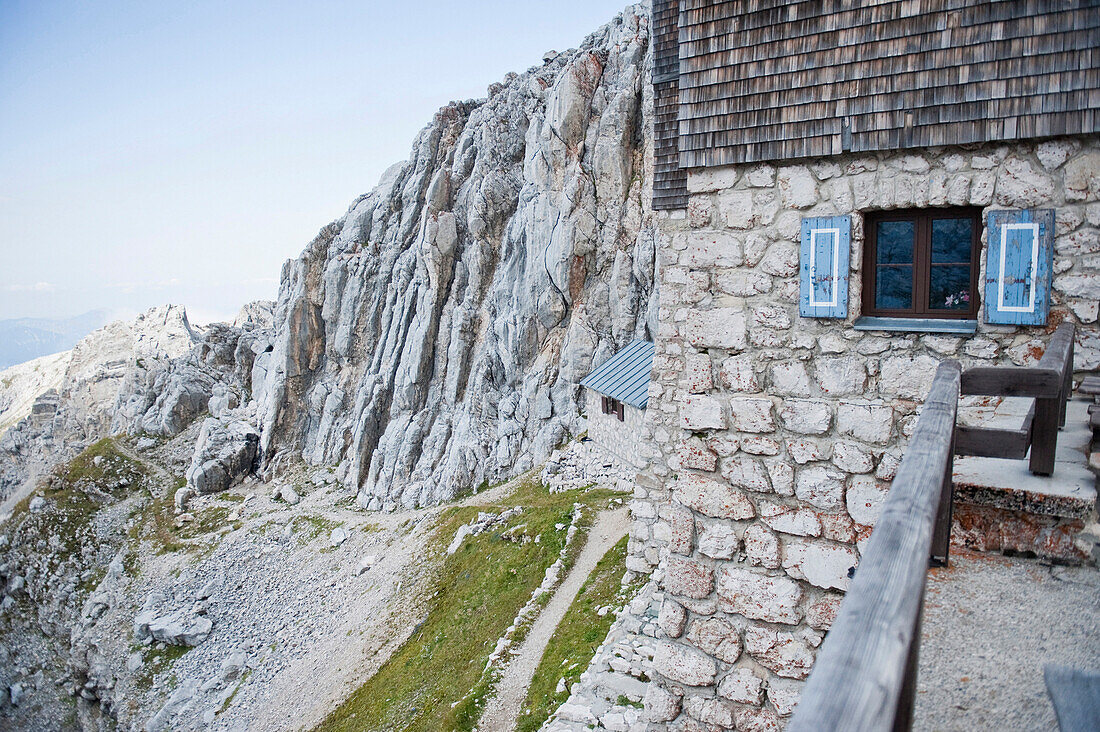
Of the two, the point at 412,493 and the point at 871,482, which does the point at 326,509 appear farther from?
the point at 871,482

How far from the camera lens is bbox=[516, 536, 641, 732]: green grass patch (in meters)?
12.8

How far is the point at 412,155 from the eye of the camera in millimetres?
50312

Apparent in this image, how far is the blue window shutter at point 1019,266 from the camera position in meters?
5.42

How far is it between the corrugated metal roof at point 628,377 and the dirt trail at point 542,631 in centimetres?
414

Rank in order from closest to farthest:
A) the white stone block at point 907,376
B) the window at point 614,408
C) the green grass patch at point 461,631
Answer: the white stone block at point 907,376 < the green grass patch at point 461,631 < the window at point 614,408

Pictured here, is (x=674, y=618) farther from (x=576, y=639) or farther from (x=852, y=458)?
(x=576, y=639)

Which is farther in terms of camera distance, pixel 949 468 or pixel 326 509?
pixel 326 509

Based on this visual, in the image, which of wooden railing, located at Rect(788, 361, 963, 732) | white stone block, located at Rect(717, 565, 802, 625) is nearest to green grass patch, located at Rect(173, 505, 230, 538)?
white stone block, located at Rect(717, 565, 802, 625)

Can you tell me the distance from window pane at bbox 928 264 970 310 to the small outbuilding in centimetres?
1550

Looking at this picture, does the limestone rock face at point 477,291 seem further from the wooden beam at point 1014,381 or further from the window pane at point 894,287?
the wooden beam at point 1014,381

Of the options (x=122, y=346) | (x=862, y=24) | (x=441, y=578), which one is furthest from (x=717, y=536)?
(x=122, y=346)

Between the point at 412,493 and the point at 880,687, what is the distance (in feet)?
123

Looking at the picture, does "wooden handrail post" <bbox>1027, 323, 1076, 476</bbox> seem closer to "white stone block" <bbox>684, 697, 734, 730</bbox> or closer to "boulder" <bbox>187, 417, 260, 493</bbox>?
"white stone block" <bbox>684, 697, 734, 730</bbox>

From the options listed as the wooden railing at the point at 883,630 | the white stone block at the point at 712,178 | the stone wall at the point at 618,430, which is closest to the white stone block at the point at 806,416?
the white stone block at the point at 712,178
